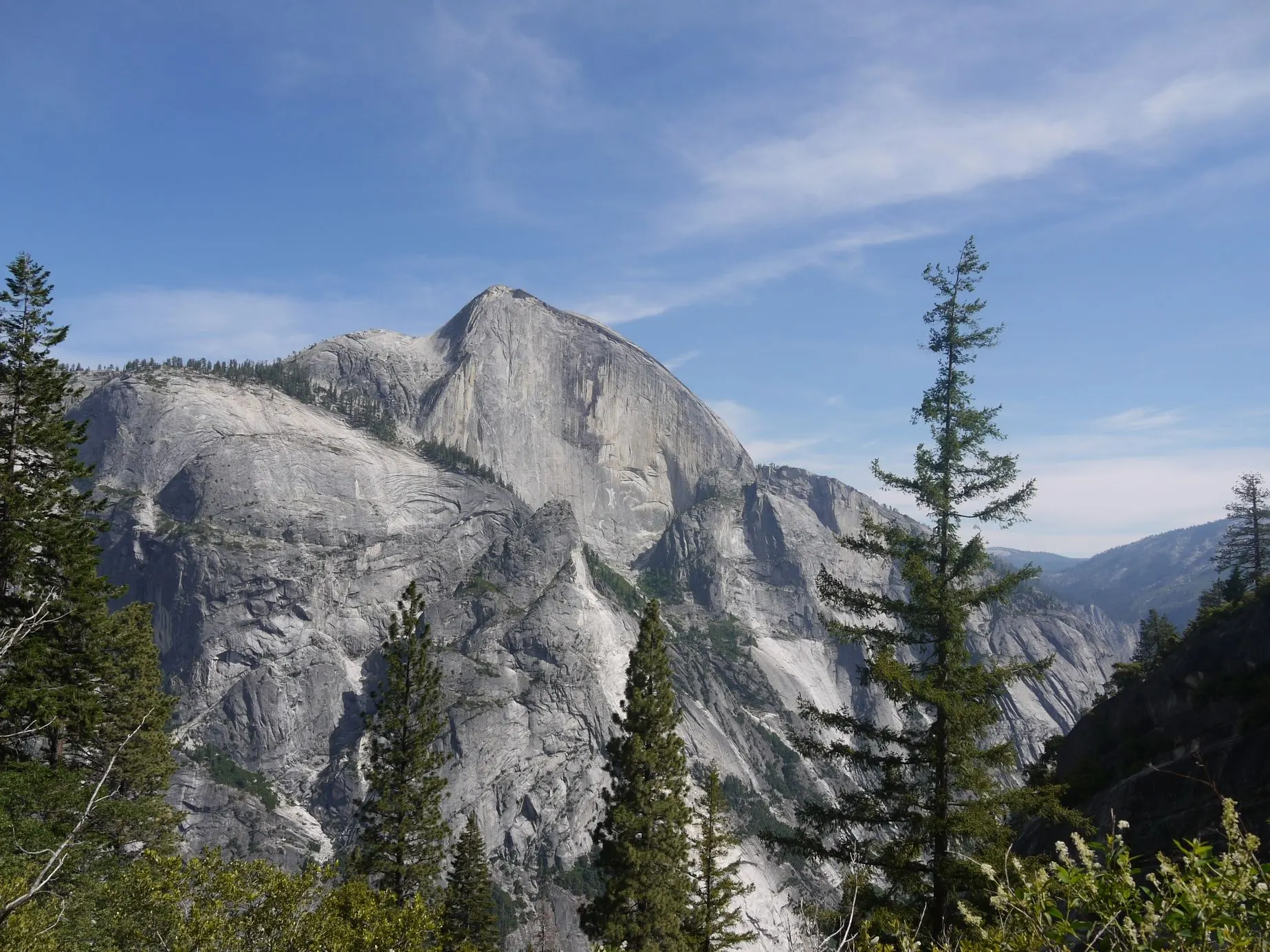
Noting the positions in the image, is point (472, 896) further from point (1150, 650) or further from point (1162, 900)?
point (1150, 650)

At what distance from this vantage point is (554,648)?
16462cm

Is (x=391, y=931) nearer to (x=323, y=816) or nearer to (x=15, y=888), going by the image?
(x=15, y=888)

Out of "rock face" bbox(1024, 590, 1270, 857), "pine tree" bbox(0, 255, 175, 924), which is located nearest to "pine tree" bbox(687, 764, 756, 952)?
"rock face" bbox(1024, 590, 1270, 857)

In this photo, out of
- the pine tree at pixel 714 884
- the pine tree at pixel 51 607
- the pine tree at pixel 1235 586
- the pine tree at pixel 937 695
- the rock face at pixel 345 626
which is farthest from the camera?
the rock face at pixel 345 626

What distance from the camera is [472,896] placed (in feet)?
131

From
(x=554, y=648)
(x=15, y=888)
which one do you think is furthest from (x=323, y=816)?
(x=15, y=888)

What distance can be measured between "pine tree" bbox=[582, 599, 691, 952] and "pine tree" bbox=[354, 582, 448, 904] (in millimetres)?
7414

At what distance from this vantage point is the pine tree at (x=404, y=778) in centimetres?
3109

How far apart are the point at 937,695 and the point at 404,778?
2492 centimetres

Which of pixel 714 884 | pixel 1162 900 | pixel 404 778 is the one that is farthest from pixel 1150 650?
pixel 1162 900

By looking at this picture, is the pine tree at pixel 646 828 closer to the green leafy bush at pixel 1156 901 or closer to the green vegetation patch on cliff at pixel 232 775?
the green leafy bush at pixel 1156 901

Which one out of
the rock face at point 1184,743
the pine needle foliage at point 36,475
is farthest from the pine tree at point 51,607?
the rock face at point 1184,743

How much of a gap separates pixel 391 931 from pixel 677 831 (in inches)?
831

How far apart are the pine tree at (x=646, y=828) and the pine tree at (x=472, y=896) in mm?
10897
